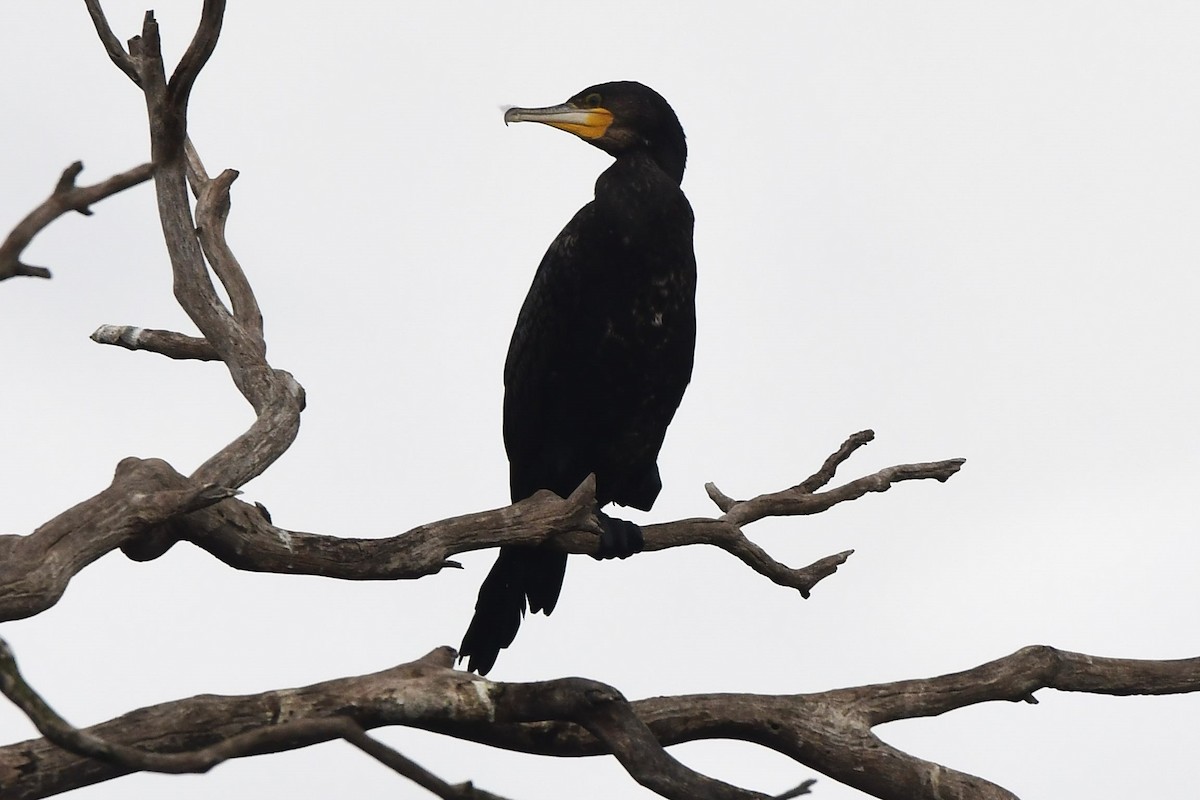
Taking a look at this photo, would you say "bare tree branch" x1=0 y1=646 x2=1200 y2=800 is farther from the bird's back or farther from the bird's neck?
the bird's neck

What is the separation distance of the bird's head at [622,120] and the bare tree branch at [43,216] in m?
2.49

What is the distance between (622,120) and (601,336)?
0.78 m

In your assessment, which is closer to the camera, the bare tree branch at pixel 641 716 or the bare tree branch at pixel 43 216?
the bare tree branch at pixel 43 216

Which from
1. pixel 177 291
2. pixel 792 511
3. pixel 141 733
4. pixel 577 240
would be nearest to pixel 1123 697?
pixel 792 511

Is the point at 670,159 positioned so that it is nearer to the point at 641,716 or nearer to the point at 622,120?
the point at 622,120

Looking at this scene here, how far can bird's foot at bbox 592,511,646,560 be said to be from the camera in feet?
14.8

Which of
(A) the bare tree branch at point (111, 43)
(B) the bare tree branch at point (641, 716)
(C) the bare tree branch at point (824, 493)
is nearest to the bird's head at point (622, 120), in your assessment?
(C) the bare tree branch at point (824, 493)

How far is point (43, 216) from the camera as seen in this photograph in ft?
8.71

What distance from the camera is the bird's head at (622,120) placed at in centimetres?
505

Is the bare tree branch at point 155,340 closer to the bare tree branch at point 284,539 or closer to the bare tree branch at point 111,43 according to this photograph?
the bare tree branch at point 111,43

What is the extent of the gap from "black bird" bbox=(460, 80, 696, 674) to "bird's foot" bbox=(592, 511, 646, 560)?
0.42 m

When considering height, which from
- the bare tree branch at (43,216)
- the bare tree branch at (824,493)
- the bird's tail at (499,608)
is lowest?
the bird's tail at (499,608)

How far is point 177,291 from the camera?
170 inches

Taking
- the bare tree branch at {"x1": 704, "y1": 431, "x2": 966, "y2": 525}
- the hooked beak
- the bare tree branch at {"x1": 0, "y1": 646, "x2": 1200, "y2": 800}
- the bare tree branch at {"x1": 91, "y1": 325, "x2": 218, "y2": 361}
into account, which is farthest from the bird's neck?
the bare tree branch at {"x1": 0, "y1": 646, "x2": 1200, "y2": 800}
